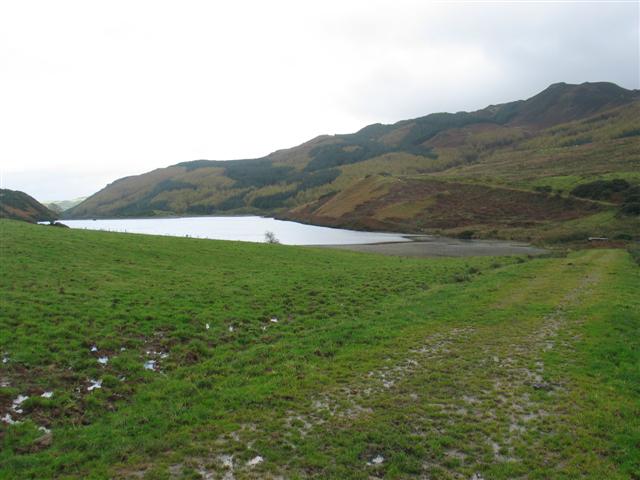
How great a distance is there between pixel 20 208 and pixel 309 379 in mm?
160609

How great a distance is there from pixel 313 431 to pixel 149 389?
16.1ft

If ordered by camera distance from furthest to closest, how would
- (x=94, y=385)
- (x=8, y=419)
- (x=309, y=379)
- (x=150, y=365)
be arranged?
(x=150, y=365), (x=309, y=379), (x=94, y=385), (x=8, y=419)

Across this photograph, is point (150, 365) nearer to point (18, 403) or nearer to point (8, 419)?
point (18, 403)

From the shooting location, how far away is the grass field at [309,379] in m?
8.20

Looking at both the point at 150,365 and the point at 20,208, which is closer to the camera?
the point at 150,365

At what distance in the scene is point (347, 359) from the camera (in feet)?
45.0

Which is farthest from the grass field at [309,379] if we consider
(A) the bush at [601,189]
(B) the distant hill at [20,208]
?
(B) the distant hill at [20,208]

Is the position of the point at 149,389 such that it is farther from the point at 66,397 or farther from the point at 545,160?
the point at 545,160

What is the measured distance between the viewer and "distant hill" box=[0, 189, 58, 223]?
4794 inches

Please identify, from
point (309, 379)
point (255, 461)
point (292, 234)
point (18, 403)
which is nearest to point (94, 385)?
point (18, 403)

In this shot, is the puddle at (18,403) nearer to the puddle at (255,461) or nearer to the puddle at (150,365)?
the puddle at (150,365)

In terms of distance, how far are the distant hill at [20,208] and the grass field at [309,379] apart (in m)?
119

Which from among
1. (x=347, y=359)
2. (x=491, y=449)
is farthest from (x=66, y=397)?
(x=491, y=449)

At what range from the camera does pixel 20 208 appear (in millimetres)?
140000
